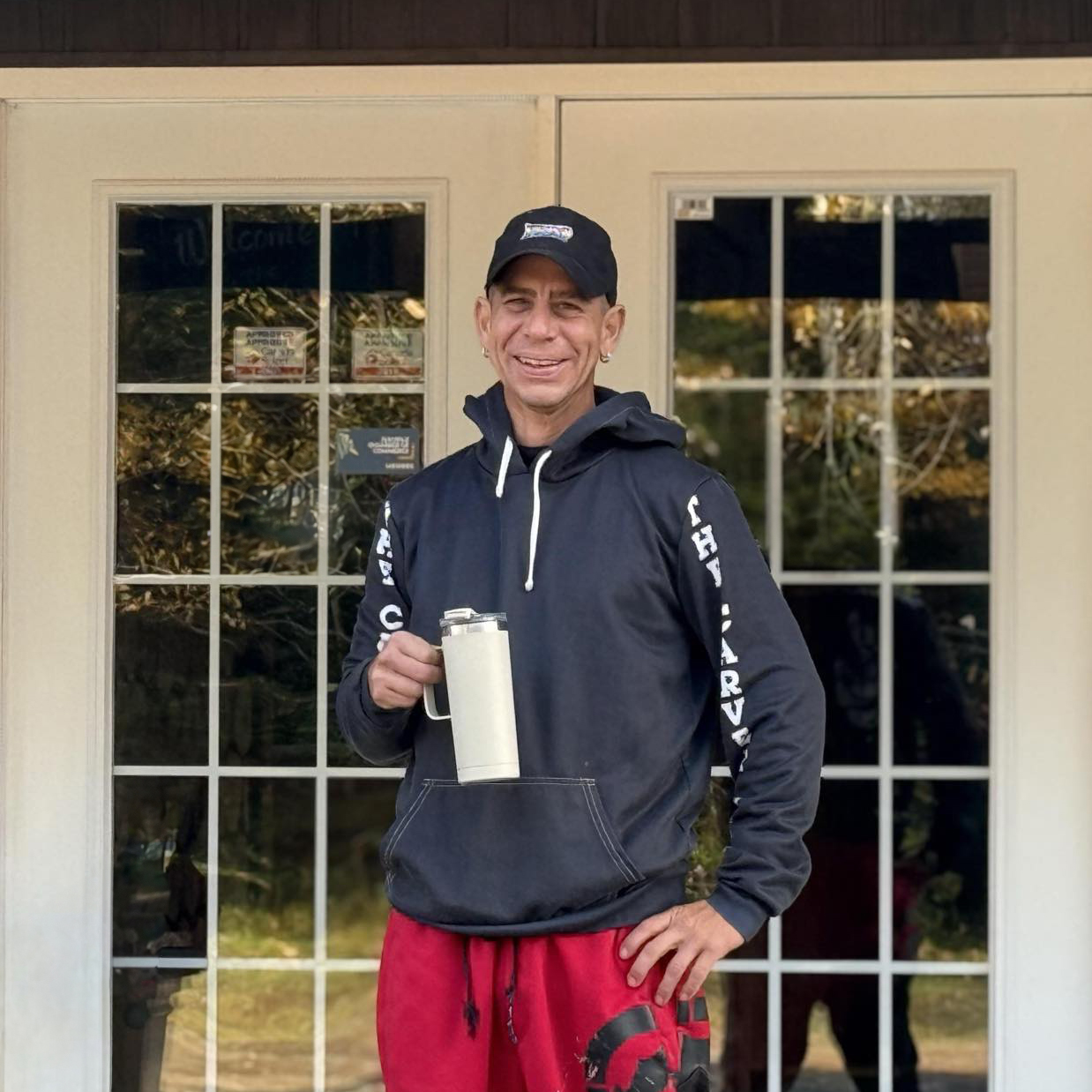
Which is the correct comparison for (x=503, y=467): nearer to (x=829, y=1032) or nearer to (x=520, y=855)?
(x=520, y=855)

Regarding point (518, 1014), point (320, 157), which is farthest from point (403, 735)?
point (320, 157)

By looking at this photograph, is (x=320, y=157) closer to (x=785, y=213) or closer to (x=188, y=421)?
(x=188, y=421)

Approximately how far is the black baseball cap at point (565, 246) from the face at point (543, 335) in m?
0.02

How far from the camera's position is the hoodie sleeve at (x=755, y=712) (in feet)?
6.73

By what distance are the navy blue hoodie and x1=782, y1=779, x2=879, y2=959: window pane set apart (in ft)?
4.24

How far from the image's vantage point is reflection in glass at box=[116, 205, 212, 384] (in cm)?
343

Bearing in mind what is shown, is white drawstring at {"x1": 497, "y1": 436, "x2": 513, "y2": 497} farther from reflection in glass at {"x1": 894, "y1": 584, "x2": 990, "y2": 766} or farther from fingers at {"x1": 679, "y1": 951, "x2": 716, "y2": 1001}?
reflection in glass at {"x1": 894, "y1": 584, "x2": 990, "y2": 766}

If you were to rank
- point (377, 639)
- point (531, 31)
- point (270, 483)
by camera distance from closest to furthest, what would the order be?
1. point (377, 639)
2. point (531, 31)
3. point (270, 483)

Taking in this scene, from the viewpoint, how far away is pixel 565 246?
213 centimetres

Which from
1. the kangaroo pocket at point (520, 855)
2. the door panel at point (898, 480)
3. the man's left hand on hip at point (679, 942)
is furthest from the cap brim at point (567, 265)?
the door panel at point (898, 480)

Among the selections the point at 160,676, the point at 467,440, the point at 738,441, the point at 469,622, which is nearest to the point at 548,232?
the point at 469,622

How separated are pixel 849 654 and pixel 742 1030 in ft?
2.58

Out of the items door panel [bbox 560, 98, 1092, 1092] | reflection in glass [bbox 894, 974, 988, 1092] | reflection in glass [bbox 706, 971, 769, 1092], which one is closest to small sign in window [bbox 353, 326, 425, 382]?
door panel [bbox 560, 98, 1092, 1092]

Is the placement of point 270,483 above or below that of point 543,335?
below
